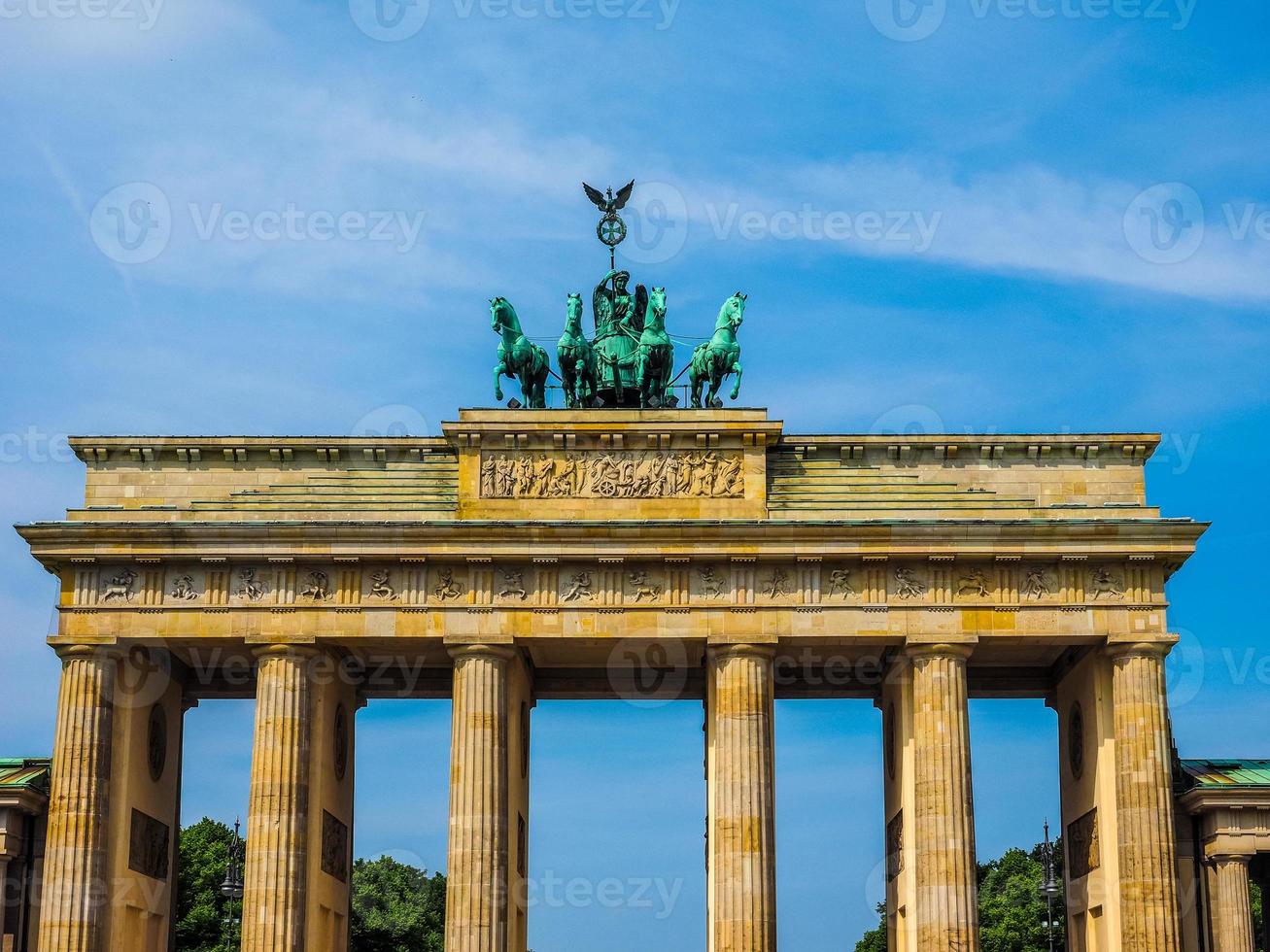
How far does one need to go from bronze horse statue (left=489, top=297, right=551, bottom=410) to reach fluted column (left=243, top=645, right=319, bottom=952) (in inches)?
369

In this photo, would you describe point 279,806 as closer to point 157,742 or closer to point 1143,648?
point 157,742

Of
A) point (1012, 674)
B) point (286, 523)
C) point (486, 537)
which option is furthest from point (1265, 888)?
point (286, 523)

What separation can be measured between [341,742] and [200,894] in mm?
37463

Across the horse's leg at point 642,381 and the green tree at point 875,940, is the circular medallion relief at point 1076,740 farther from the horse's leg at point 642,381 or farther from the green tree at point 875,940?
the green tree at point 875,940

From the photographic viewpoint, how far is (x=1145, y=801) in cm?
5062

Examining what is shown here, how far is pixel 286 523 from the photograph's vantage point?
51625mm

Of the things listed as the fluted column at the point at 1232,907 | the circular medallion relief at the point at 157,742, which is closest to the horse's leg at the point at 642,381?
the circular medallion relief at the point at 157,742

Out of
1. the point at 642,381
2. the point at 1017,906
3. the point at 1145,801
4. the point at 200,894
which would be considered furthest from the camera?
the point at 1017,906

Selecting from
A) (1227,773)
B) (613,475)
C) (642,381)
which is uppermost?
(642,381)

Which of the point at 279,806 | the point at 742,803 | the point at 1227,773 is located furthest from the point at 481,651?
the point at 1227,773

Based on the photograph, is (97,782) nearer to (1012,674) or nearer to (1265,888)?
(1012,674)

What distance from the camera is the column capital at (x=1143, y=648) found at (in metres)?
51.5

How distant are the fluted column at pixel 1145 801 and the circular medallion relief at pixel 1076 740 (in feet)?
9.78

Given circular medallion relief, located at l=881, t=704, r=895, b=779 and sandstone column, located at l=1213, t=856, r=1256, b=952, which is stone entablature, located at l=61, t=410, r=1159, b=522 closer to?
circular medallion relief, located at l=881, t=704, r=895, b=779
